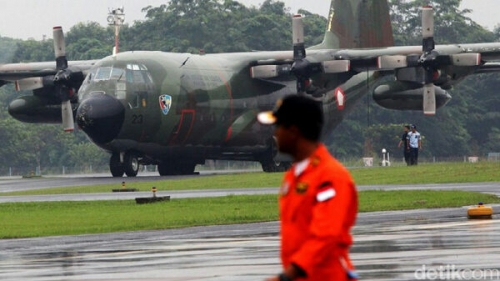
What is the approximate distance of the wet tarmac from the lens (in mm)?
14602

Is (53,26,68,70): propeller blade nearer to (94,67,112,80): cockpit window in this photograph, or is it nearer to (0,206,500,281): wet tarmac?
(94,67,112,80): cockpit window

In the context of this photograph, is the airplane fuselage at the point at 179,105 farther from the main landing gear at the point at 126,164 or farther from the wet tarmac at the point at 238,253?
the wet tarmac at the point at 238,253

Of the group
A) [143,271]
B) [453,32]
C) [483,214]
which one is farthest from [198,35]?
[143,271]

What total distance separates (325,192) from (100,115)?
36.9m

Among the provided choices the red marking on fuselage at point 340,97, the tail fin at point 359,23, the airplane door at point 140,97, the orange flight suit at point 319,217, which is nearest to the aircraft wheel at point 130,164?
the airplane door at point 140,97

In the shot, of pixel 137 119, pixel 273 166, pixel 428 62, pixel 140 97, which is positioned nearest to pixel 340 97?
pixel 273 166

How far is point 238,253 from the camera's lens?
57.6 ft

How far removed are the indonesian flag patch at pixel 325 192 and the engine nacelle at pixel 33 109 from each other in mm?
45814

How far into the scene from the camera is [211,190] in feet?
125

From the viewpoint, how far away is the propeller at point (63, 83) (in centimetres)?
5053

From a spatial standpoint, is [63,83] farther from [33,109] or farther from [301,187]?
[301,187]

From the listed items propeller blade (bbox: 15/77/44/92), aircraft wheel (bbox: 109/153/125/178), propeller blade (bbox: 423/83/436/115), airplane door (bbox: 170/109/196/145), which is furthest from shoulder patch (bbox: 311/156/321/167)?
propeller blade (bbox: 15/77/44/92)
